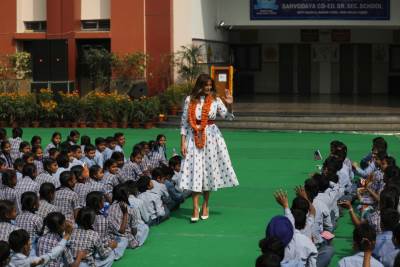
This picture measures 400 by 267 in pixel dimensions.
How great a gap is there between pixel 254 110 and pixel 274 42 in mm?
8055

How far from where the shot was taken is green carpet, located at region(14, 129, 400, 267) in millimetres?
7500

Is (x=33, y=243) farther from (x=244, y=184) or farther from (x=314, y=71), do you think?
(x=314, y=71)

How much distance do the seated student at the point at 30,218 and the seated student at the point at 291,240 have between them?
2322 millimetres

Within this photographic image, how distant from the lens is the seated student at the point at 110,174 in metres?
9.13

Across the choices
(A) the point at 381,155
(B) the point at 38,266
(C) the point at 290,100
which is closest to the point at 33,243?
(B) the point at 38,266

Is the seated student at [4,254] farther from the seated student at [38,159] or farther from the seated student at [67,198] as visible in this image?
the seated student at [38,159]

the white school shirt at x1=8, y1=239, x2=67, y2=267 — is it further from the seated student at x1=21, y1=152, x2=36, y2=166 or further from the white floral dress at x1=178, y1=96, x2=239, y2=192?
the seated student at x1=21, y1=152, x2=36, y2=166

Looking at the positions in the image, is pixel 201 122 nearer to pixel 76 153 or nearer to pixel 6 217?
pixel 76 153

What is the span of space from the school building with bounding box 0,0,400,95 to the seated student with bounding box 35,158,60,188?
11946 millimetres

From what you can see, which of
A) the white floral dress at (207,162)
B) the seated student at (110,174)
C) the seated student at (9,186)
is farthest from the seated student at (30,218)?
the white floral dress at (207,162)

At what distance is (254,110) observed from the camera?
64.5ft

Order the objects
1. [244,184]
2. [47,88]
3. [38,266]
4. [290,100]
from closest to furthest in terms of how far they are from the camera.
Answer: [38,266], [244,184], [47,88], [290,100]

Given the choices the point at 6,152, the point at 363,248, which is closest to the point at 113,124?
the point at 6,152

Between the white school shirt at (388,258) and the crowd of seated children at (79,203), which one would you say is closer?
the white school shirt at (388,258)
